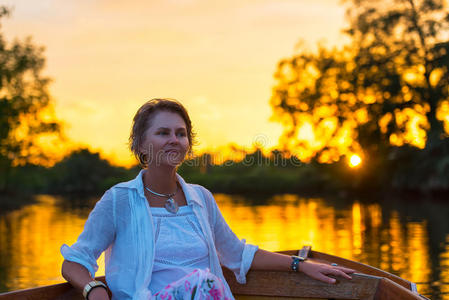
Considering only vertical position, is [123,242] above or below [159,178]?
below

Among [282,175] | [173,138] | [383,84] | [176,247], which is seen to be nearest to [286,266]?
[176,247]

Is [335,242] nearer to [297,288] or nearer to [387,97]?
[297,288]

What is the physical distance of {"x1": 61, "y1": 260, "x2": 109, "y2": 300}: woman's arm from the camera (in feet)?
8.09

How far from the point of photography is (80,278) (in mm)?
2525

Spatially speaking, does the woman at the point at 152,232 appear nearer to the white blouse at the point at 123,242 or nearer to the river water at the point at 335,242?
the white blouse at the point at 123,242

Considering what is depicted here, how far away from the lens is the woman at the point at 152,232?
2527mm

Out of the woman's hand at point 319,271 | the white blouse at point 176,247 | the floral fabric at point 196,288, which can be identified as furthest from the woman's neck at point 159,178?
the woman's hand at point 319,271

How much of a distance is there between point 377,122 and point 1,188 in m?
24.8

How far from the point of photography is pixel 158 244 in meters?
2.58

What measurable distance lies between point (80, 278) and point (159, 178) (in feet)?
1.90

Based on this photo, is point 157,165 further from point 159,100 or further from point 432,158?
point 432,158

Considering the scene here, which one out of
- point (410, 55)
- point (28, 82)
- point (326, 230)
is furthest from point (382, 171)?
point (28, 82)

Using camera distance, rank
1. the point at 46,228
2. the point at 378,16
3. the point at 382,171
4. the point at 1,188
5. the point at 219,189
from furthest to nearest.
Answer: the point at 219,189
the point at 1,188
the point at 382,171
the point at 378,16
the point at 46,228

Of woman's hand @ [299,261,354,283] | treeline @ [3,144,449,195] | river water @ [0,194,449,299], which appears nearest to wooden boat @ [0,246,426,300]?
woman's hand @ [299,261,354,283]
